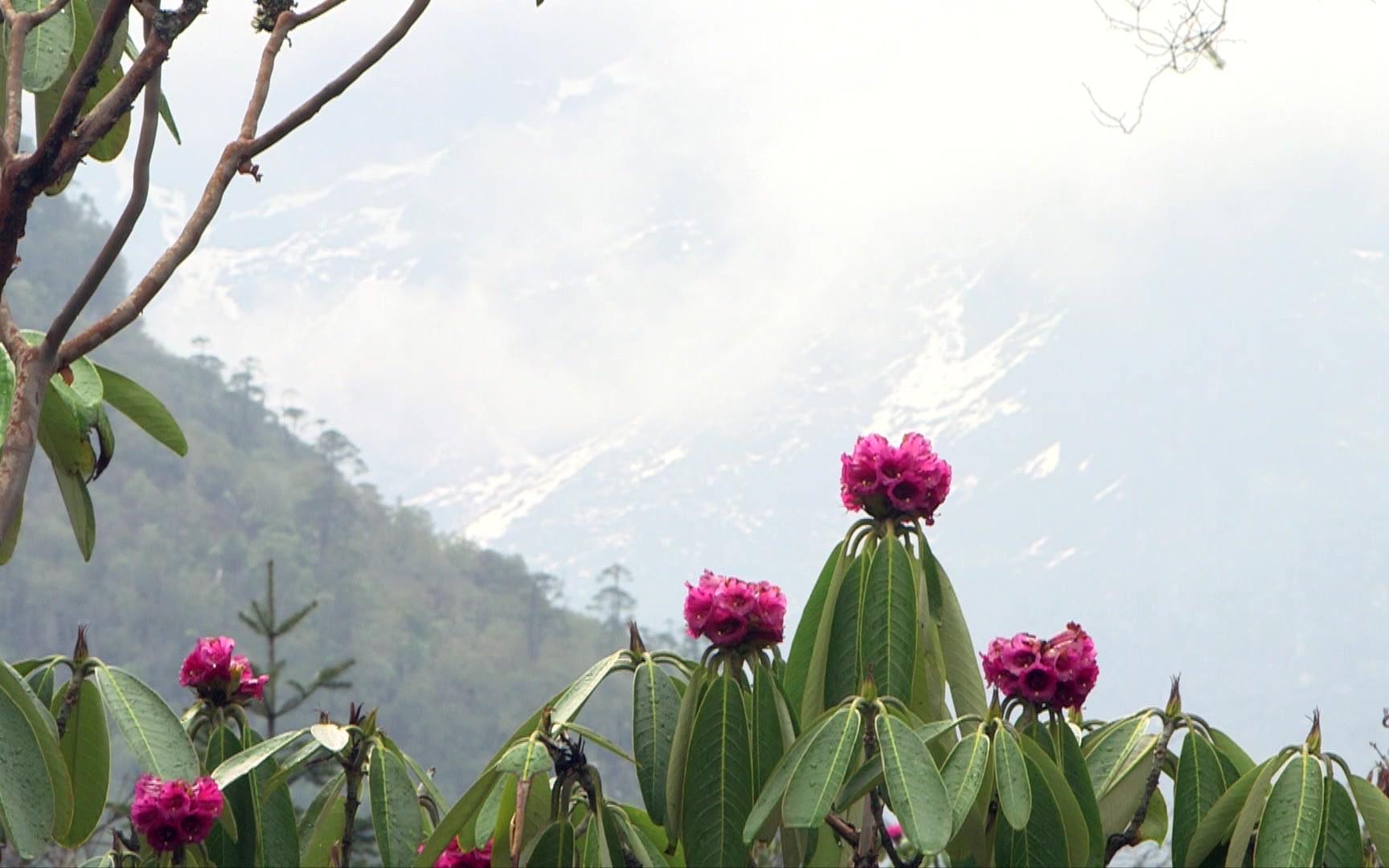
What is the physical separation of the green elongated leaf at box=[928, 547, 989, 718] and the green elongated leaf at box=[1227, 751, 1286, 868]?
335mm

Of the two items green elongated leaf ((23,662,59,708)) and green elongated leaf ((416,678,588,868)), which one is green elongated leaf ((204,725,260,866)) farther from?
green elongated leaf ((416,678,588,868))

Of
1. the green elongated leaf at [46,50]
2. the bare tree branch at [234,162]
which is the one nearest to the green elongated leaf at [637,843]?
the bare tree branch at [234,162]

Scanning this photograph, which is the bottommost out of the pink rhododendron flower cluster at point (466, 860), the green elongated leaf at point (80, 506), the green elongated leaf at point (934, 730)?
the pink rhododendron flower cluster at point (466, 860)

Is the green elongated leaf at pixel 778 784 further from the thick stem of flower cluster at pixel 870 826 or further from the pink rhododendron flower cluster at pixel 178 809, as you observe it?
the pink rhododendron flower cluster at pixel 178 809

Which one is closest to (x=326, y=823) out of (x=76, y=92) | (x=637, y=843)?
(x=637, y=843)

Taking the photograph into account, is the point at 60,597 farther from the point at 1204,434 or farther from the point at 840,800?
the point at 1204,434

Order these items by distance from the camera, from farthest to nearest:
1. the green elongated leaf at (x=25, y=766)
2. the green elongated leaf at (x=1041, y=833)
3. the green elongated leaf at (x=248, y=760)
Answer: the green elongated leaf at (x=248, y=760), the green elongated leaf at (x=1041, y=833), the green elongated leaf at (x=25, y=766)

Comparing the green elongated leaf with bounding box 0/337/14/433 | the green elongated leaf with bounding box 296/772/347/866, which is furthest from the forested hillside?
the green elongated leaf with bounding box 0/337/14/433

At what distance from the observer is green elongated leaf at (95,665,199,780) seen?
186 centimetres

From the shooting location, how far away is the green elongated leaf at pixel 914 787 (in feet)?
5.50

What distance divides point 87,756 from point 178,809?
13 centimetres

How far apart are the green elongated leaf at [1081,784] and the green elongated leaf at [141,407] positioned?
3.74ft

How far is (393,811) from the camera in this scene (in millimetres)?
2111

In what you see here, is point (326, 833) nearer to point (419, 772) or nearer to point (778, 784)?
point (419, 772)
